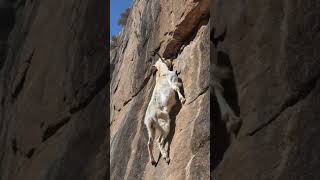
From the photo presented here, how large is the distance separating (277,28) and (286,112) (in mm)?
686

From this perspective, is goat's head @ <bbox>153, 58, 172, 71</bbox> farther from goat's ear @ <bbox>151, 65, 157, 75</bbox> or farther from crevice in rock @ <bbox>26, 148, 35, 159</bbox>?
crevice in rock @ <bbox>26, 148, 35, 159</bbox>

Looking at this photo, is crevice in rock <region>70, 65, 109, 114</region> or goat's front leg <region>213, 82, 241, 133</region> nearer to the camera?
goat's front leg <region>213, 82, 241, 133</region>

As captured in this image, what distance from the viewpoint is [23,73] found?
394 inches

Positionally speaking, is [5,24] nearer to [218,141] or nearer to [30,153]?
[30,153]

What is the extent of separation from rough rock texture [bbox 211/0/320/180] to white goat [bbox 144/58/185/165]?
5.92 meters

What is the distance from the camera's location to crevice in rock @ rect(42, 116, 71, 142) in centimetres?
832

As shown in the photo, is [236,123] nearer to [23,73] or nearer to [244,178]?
[244,178]

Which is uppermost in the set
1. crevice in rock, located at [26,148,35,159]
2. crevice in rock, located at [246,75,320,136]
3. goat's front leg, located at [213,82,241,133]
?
crevice in rock, located at [26,148,35,159]

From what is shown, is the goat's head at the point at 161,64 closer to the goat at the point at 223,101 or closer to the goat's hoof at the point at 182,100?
the goat's hoof at the point at 182,100

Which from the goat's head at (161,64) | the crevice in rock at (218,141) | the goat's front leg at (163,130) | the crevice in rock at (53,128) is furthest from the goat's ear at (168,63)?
the crevice in rock at (218,141)

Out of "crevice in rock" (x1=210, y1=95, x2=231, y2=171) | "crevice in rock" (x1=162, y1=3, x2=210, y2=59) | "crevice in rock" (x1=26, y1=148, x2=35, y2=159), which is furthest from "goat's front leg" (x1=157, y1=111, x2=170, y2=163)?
"crevice in rock" (x1=210, y1=95, x2=231, y2=171)

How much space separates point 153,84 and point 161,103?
0.94 m

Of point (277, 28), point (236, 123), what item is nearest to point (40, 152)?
point (236, 123)

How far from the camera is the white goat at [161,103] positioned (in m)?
12.2
